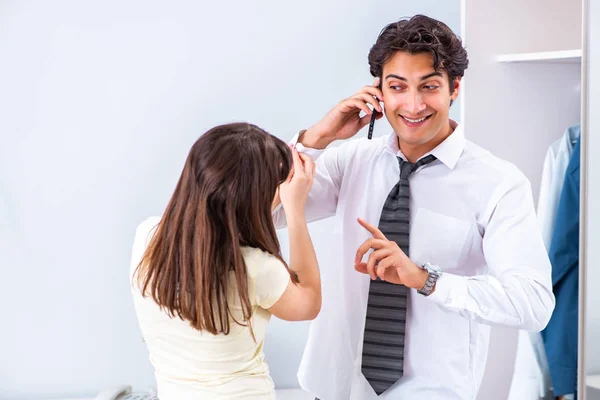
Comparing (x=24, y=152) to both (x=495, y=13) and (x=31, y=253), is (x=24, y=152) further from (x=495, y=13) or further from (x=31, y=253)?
(x=495, y=13)

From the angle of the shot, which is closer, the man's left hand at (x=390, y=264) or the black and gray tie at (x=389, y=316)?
the man's left hand at (x=390, y=264)

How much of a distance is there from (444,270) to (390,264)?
248mm

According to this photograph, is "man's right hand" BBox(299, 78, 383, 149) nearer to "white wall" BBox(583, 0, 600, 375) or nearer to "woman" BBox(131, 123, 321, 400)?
"woman" BBox(131, 123, 321, 400)

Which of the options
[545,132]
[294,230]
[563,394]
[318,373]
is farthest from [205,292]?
[545,132]

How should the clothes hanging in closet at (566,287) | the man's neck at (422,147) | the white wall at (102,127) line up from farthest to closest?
the white wall at (102,127), the clothes hanging in closet at (566,287), the man's neck at (422,147)

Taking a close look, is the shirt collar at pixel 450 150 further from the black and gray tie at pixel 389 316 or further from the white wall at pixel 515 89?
the white wall at pixel 515 89

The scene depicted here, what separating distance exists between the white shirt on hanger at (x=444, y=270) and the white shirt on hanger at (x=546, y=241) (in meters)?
0.61

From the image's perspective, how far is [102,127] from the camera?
265 centimetres

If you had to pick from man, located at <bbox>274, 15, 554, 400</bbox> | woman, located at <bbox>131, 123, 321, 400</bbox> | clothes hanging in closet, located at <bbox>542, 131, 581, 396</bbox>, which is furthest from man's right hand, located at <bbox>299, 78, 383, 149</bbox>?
clothes hanging in closet, located at <bbox>542, 131, 581, 396</bbox>

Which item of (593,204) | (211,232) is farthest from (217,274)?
(593,204)

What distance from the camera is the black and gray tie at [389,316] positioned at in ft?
5.38

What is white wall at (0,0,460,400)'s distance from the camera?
2.61 metres

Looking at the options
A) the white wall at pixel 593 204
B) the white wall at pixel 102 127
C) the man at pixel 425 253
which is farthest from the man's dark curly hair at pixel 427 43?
the white wall at pixel 102 127

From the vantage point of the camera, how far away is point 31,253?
8.64 feet
